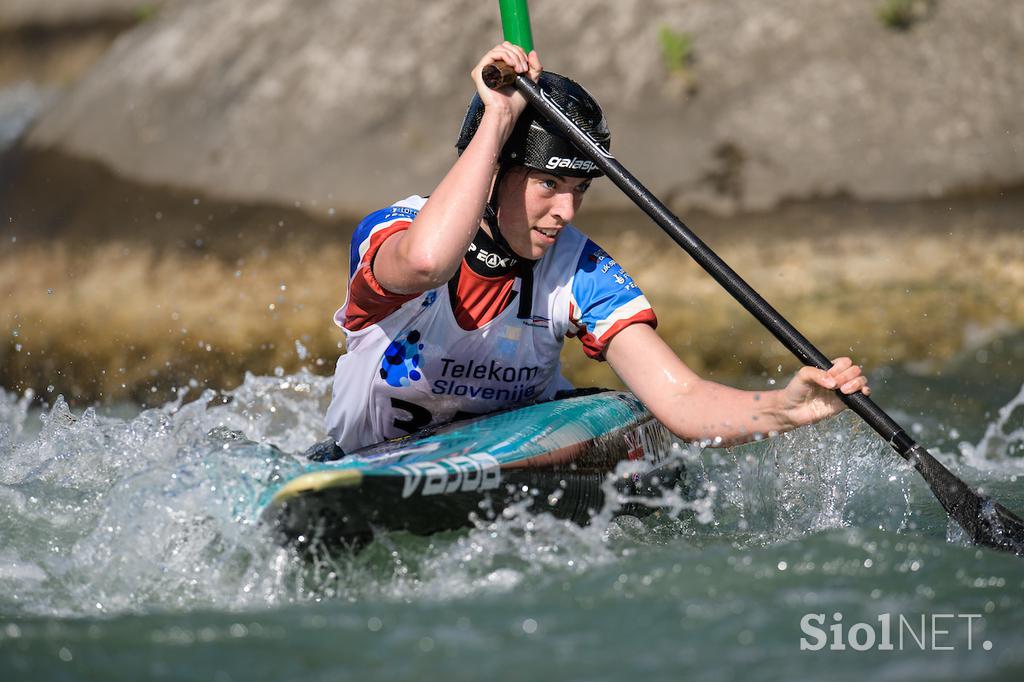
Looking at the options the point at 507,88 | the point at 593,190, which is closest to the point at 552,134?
the point at 507,88

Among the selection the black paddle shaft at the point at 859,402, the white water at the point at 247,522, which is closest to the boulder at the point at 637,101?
the white water at the point at 247,522

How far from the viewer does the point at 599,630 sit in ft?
10.3

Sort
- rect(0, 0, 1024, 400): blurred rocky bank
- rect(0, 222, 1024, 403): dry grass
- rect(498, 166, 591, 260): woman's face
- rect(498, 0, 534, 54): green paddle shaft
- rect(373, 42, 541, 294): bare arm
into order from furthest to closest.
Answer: rect(0, 0, 1024, 400): blurred rocky bank, rect(0, 222, 1024, 403): dry grass, rect(498, 0, 534, 54): green paddle shaft, rect(498, 166, 591, 260): woman's face, rect(373, 42, 541, 294): bare arm

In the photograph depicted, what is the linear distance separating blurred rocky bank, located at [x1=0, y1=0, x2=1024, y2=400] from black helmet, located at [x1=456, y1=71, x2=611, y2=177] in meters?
4.01

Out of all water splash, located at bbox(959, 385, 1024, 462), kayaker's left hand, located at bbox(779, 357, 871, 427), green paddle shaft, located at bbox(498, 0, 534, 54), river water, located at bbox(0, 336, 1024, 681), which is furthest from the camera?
water splash, located at bbox(959, 385, 1024, 462)

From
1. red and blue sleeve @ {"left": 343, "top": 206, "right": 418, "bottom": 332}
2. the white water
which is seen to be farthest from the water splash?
red and blue sleeve @ {"left": 343, "top": 206, "right": 418, "bottom": 332}

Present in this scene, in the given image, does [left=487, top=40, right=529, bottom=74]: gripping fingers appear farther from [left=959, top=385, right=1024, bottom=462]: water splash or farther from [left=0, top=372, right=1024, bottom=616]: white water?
[left=959, top=385, right=1024, bottom=462]: water splash

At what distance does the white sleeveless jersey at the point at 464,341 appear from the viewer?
4156mm

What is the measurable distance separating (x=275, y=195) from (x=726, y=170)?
11.1 feet

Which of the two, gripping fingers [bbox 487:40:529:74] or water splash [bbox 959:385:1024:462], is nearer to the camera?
gripping fingers [bbox 487:40:529:74]

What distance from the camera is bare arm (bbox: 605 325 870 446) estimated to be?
3793mm
